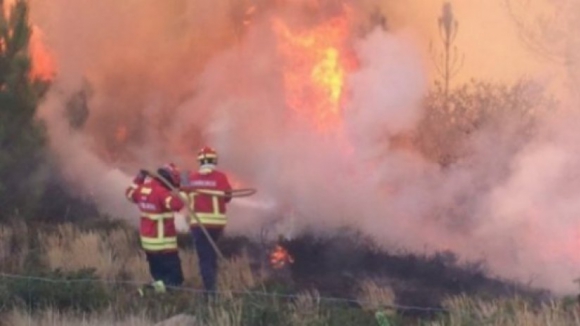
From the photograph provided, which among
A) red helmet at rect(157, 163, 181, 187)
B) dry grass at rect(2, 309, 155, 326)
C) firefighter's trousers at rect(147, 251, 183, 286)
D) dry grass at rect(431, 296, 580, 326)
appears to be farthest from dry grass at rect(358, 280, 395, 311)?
red helmet at rect(157, 163, 181, 187)

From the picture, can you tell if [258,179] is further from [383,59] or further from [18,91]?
[18,91]

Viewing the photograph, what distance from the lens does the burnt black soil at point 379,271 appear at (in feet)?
49.6

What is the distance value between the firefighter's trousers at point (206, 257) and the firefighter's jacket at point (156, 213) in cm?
31

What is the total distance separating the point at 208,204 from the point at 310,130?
488 cm

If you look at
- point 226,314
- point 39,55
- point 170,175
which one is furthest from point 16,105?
point 226,314

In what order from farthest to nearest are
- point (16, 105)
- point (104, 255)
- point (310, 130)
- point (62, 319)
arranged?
point (310, 130)
point (16, 105)
point (104, 255)
point (62, 319)

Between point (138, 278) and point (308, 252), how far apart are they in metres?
2.82

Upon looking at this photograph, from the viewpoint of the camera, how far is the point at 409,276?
637 inches

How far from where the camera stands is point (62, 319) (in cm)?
1258

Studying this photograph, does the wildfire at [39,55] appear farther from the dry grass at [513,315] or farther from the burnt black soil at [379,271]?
the dry grass at [513,315]

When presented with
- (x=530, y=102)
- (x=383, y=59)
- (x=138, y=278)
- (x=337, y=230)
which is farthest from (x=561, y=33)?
(x=138, y=278)

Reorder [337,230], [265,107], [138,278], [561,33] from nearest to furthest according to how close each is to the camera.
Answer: [138,278]
[337,230]
[561,33]
[265,107]

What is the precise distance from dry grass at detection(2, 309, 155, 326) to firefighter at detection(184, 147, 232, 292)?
7.59ft

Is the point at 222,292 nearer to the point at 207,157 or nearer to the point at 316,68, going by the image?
the point at 207,157
